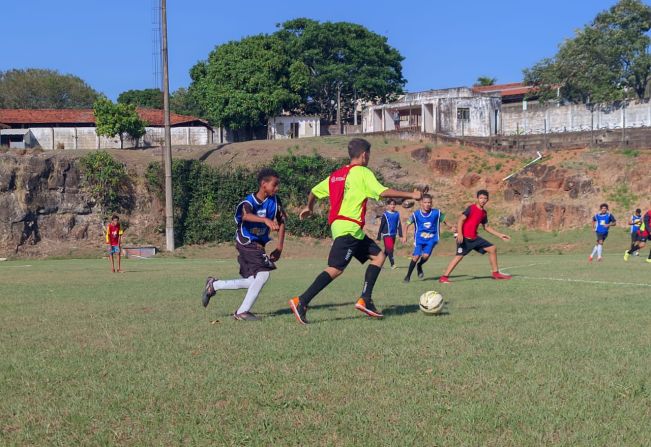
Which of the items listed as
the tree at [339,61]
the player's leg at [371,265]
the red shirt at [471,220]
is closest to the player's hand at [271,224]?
the player's leg at [371,265]

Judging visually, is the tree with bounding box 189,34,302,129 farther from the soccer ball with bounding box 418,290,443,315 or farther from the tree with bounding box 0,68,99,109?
the soccer ball with bounding box 418,290,443,315

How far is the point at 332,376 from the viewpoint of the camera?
6.21 m

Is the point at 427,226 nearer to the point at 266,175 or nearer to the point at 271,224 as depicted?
the point at 266,175

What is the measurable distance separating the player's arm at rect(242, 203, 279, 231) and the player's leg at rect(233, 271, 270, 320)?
668 mm

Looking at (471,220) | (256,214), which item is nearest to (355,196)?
(256,214)

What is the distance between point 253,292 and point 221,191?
38760 millimetres

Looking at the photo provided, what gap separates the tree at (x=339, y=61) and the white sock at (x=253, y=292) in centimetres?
5606

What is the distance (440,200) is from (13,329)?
4007 centimetres

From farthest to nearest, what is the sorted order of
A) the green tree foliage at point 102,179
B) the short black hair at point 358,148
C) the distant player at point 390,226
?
the green tree foliage at point 102,179
the distant player at point 390,226
the short black hair at point 358,148

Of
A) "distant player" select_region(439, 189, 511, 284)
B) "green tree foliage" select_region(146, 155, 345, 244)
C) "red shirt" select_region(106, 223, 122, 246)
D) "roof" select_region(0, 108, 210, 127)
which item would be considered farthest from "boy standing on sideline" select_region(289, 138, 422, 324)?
"roof" select_region(0, 108, 210, 127)

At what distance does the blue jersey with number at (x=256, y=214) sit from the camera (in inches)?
399

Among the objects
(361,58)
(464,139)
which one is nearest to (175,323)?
(464,139)

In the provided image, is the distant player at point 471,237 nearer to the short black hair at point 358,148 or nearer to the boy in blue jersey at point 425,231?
the boy in blue jersey at point 425,231

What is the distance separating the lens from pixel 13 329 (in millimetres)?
9406
